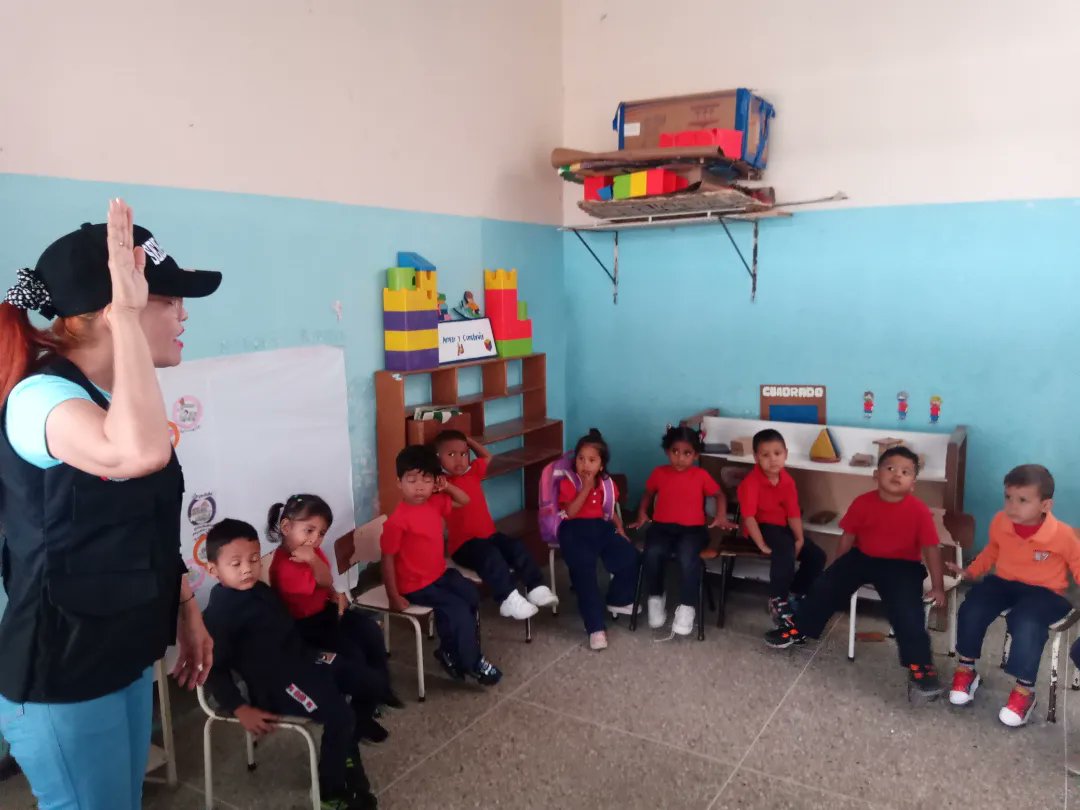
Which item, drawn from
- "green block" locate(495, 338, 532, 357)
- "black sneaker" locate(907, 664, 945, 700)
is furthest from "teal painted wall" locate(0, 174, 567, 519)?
"black sneaker" locate(907, 664, 945, 700)

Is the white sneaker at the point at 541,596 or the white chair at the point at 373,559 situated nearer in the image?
the white chair at the point at 373,559

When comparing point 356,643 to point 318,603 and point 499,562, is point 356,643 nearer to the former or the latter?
point 318,603

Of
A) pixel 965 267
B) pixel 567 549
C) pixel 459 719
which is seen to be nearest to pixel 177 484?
pixel 459 719

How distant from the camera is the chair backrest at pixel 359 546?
10.2 feet

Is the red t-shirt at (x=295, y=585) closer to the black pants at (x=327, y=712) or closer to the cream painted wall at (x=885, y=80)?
the black pants at (x=327, y=712)

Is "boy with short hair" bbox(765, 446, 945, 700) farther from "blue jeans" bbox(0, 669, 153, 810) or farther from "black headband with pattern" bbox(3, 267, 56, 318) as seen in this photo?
"black headband with pattern" bbox(3, 267, 56, 318)

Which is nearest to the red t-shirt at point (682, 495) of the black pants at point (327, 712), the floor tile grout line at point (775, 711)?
the floor tile grout line at point (775, 711)

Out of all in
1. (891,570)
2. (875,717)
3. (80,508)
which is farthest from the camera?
(891,570)

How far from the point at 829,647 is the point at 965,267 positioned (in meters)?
2.00

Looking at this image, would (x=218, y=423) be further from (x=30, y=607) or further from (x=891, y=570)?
(x=891, y=570)

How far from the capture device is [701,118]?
430 cm

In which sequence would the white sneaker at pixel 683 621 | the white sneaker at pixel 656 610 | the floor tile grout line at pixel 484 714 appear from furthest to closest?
the white sneaker at pixel 656 610 → the white sneaker at pixel 683 621 → the floor tile grout line at pixel 484 714

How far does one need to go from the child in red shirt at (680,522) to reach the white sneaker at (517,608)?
22.9 inches

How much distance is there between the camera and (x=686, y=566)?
11.8ft
